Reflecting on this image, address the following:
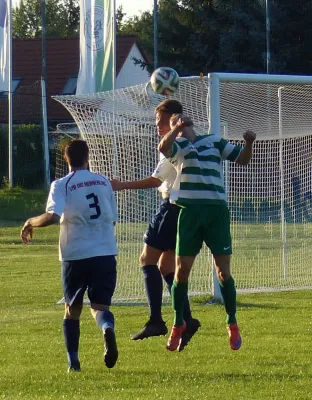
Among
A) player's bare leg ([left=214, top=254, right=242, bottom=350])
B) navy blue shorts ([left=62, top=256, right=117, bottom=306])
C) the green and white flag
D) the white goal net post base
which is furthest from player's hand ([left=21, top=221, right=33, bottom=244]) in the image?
the green and white flag

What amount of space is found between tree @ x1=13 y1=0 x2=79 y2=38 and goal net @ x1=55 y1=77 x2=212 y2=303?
77285 mm

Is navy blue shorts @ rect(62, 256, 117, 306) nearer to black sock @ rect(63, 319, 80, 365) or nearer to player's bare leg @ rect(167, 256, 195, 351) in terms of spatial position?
black sock @ rect(63, 319, 80, 365)

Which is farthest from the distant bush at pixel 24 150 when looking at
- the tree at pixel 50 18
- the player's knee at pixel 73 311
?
the tree at pixel 50 18

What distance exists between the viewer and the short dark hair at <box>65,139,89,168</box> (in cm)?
827

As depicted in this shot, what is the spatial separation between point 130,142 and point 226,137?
1.93m

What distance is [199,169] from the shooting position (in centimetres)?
860

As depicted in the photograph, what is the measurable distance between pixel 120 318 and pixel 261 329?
1.90 metres

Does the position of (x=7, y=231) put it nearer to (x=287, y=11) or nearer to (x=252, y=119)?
(x=252, y=119)

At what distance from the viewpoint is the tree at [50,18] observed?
92988mm

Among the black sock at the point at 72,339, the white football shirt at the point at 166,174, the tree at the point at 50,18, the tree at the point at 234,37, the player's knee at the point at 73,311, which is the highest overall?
the tree at the point at 50,18

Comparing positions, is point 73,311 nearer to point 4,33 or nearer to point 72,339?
point 72,339

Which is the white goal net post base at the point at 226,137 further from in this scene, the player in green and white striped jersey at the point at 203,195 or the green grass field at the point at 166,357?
the player in green and white striped jersey at the point at 203,195

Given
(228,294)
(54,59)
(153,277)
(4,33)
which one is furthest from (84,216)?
(54,59)

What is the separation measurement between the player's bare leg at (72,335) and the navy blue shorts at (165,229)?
134 centimetres
